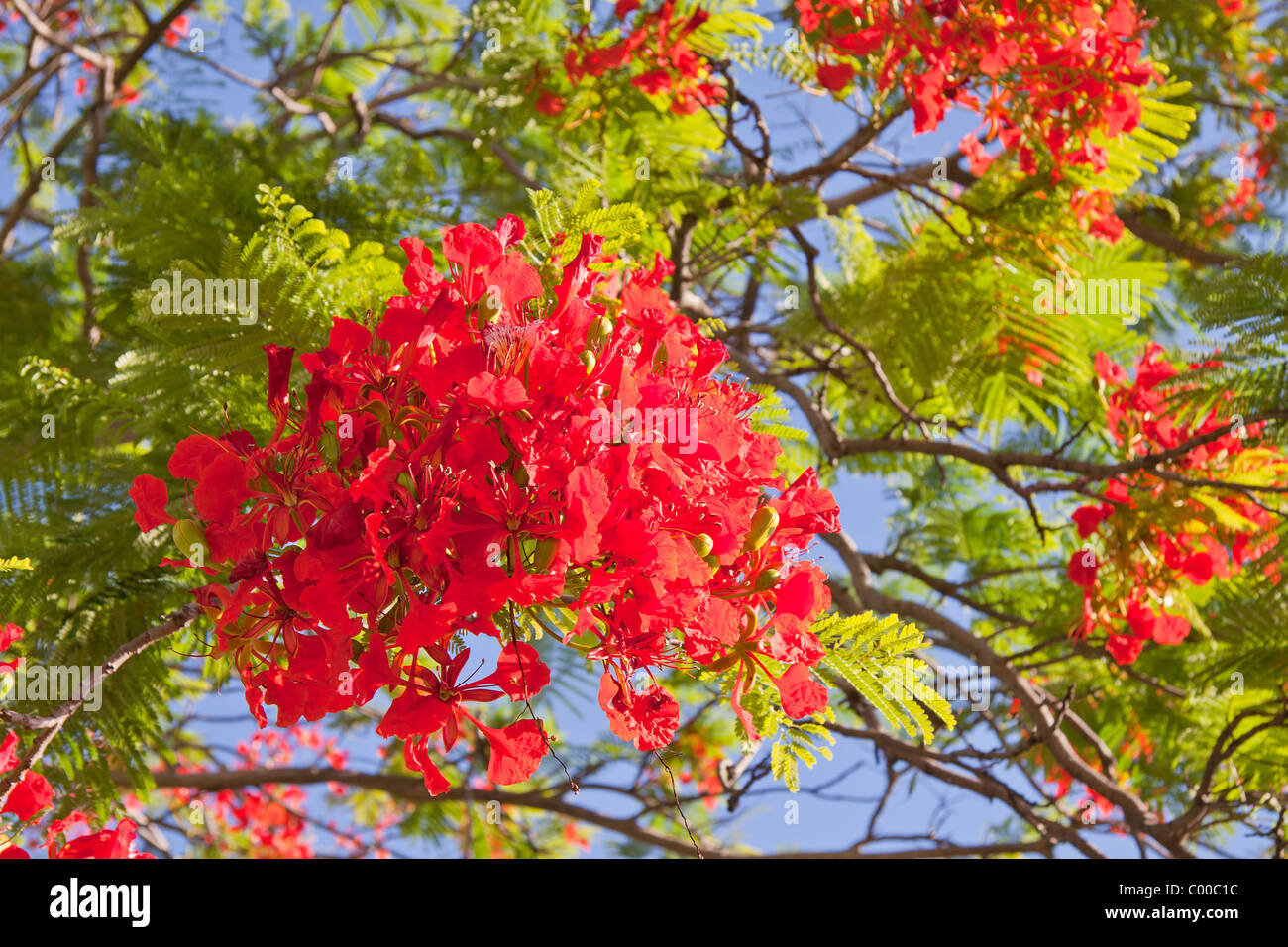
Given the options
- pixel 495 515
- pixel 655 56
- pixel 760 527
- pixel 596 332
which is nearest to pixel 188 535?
pixel 495 515

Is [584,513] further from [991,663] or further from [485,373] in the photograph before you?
[991,663]

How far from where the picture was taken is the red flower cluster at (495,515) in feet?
3.68

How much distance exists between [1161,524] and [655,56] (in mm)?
1928

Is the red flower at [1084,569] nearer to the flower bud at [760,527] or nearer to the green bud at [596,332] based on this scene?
the flower bud at [760,527]

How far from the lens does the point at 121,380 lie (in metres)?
1.84

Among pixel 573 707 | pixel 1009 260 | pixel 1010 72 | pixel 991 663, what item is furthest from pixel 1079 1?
pixel 573 707

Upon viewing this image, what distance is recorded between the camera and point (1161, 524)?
2.70 meters

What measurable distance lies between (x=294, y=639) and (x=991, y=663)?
2.11m

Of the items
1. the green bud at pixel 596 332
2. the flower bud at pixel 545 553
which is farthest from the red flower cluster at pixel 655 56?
the flower bud at pixel 545 553

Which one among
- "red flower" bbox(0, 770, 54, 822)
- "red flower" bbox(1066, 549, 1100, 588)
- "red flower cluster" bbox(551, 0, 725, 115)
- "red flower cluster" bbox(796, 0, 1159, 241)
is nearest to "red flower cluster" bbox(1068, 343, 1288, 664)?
"red flower" bbox(1066, 549, 1100, 588)

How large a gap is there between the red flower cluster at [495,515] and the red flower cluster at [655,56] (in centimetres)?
174

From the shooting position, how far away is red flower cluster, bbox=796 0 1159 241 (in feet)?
8.23

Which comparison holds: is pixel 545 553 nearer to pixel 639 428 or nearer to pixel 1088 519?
pixel 639 428
